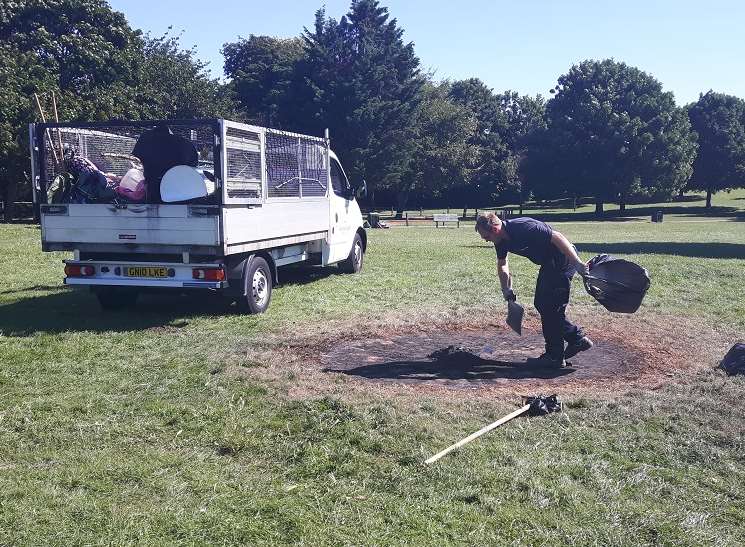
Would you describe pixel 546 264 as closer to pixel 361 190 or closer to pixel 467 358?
pixel 467 358

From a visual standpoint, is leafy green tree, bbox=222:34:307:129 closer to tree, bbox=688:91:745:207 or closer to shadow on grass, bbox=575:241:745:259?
shadow on grass, bbox=575:241:745:259

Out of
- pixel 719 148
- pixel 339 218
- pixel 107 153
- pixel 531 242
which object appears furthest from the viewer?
pixel 719 148

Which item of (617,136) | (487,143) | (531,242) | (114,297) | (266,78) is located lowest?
(114,297)

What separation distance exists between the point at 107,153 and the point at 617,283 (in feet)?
25.6

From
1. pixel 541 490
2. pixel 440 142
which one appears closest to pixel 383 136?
pixel 440 142

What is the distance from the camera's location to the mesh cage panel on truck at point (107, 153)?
1009 centimetres

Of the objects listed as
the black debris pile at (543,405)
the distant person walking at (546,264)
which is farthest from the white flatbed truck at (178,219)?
the black debris pile at (543,405)

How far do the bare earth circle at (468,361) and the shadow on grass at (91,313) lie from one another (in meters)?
3.04

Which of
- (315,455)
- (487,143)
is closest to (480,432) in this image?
(315,455)

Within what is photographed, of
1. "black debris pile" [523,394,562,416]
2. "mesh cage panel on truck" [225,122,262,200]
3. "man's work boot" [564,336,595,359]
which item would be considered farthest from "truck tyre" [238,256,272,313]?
"black debris pile" [523,394,562,416]

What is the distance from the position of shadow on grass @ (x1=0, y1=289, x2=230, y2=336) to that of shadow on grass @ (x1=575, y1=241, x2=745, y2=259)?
1415 centimetres

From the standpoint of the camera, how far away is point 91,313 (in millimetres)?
10609

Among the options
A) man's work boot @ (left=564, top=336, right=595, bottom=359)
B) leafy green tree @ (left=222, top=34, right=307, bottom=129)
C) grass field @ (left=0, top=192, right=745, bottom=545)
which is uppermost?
leafy green tree @ (left=222, top=34, right=307, bottom=129)

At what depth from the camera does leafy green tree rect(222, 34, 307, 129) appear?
49344 mm
